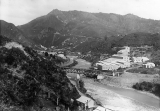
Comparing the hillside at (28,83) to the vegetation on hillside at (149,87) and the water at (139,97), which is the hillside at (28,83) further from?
the vegetation on hillside at (149,87)

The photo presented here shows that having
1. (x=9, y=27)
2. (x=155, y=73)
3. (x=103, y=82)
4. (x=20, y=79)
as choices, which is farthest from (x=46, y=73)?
(x=9, y=27)

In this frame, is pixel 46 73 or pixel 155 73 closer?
pixel 46 73

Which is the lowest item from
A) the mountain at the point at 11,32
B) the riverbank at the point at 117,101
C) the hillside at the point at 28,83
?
the riverbank at the point at 117,101

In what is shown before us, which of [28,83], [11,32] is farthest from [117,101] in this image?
[11,32]

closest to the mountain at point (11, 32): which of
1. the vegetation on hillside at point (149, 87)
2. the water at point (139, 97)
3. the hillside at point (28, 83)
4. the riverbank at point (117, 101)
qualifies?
the vegetation on hillside at point (149, 87)

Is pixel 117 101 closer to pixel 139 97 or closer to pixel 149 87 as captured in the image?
pixel 139 97

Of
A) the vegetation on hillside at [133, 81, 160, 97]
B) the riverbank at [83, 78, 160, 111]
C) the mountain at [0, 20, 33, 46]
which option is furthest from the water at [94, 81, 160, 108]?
the mountain at [0, 20, 33, 46]

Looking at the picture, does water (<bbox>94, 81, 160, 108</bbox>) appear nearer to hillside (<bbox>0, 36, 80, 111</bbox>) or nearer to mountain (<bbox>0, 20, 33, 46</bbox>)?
hillside (<bbox>0, 36, 80, 111</bbox>)

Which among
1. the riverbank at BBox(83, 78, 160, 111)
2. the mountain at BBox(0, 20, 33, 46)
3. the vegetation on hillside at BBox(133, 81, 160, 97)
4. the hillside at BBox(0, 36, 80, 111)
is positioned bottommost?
the riverbank at BBox(83, 78, 160, 111)

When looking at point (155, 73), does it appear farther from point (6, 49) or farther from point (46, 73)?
point (6, 49)
